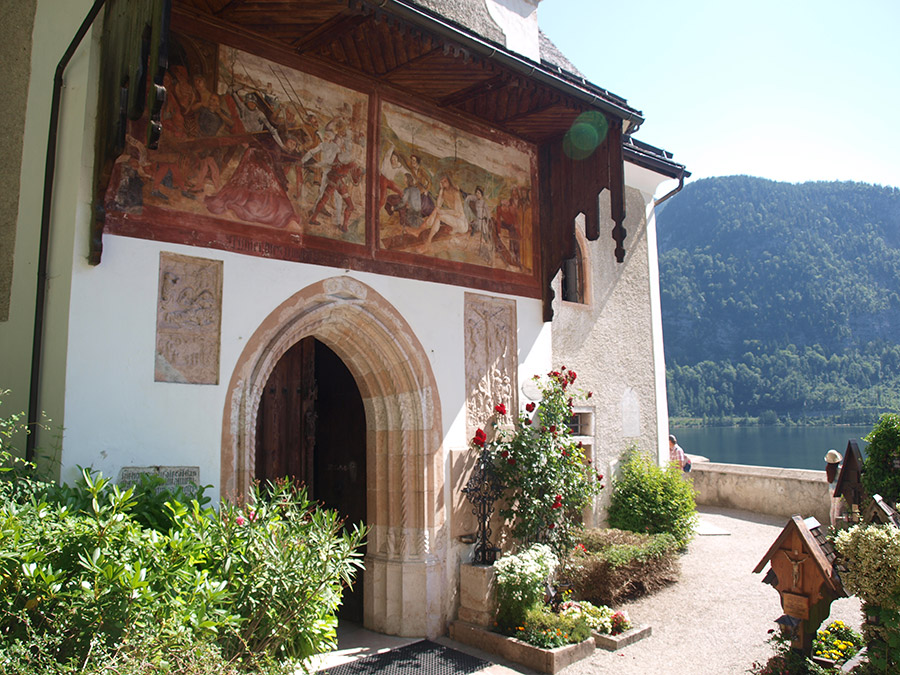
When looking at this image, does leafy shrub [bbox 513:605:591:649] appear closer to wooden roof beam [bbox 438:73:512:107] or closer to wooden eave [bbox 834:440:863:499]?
wooden eave [bbox 834:440:863:499]

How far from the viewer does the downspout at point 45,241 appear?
16.8 feet

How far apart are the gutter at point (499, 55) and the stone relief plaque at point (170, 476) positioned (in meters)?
3.83

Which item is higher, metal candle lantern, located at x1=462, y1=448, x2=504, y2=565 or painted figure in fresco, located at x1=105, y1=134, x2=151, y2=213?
painted figure in fresco, located at x1=105, y1=134, x2=151, y2=213

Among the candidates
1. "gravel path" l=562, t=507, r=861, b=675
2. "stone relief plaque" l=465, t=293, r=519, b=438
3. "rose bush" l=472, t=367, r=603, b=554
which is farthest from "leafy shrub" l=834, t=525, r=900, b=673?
"stone relief plaque" l=465, t=293, r=519, b=438

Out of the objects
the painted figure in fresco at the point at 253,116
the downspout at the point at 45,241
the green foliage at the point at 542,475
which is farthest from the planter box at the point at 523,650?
the painted figure in fresco at the point at 253,116

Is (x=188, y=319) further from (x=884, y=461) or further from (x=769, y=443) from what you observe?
(x=769, y=443)

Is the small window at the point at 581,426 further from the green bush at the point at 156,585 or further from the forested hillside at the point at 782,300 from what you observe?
the forested hillside at the point at 782,300

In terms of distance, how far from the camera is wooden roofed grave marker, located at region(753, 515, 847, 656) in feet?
15.3

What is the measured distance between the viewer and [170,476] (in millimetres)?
5246

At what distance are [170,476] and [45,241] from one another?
6.59 feet

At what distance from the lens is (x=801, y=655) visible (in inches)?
187

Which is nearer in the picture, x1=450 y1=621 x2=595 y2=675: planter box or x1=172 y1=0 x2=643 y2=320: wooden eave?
x1=172 y1=0 x2=643 y2=320: wooden eave

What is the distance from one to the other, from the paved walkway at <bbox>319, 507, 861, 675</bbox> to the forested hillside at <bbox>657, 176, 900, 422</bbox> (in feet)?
245

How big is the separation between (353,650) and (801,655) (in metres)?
3.72
